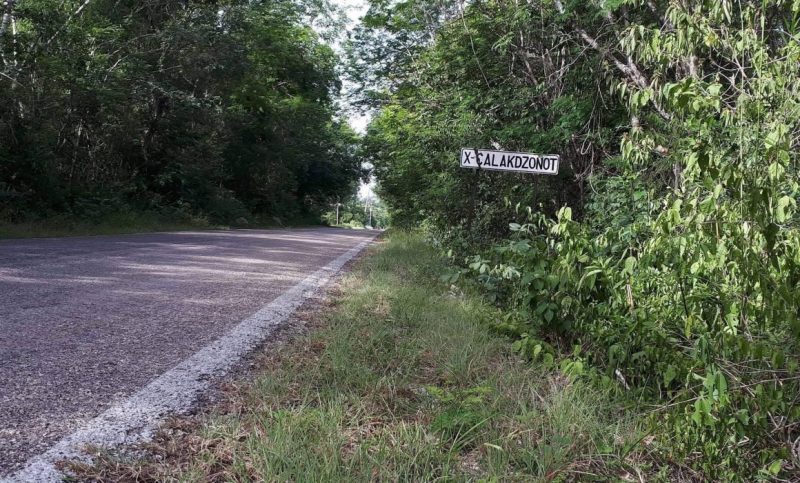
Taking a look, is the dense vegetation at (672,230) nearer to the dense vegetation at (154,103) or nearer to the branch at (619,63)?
the branch at (619,63)

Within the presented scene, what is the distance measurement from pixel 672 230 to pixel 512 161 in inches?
123

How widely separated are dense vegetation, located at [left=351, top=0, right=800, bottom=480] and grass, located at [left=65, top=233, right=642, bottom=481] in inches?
13.4

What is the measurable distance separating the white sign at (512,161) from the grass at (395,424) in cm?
214

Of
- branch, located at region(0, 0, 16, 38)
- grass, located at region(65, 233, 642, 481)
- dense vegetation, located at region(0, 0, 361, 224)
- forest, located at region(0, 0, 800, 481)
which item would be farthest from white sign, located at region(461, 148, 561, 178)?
branch, located at region(0, 0, 16, 38)

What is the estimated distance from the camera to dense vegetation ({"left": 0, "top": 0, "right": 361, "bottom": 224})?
13062mm

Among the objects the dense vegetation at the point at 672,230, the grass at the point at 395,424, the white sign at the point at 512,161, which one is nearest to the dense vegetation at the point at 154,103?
the white sign at the point at 512,161

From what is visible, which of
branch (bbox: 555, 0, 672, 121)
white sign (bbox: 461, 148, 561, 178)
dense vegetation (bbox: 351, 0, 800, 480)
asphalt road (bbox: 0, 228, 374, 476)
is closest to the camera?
dense vegetation (bbox: 351, 0, 800, 480)

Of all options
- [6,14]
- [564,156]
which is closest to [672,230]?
[564,156]

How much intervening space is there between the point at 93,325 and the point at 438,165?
6781mm

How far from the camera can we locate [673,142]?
330 cm

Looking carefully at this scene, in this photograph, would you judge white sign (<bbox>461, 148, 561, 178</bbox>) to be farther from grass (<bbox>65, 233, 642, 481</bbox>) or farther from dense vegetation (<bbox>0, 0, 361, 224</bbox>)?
dense vegetation (<bbox>0, 0, 361, 224</bbox>)

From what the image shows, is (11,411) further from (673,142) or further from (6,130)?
(6,130)

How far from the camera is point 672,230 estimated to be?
7.33 ft

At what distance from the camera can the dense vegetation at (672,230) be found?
2.07 meters
